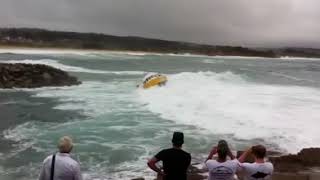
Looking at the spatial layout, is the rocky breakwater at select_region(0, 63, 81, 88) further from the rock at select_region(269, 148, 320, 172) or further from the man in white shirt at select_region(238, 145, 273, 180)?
the man in white shirt at select_region(238, 145, 273, 180)

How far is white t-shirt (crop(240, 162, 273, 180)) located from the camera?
612cm

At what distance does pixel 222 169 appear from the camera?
605cm

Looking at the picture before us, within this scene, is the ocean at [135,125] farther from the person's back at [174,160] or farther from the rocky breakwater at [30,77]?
the person's back at [174,160]

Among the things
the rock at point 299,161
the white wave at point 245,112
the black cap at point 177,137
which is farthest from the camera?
the white wave at point 245,112

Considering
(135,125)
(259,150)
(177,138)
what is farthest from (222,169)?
(135,125)

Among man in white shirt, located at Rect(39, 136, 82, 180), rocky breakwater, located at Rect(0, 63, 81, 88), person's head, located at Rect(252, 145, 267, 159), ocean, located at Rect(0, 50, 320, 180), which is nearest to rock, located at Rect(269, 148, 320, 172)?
ocean, located at Rect(0, 50, 320, 180)

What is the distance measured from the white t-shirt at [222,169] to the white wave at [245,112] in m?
9.58

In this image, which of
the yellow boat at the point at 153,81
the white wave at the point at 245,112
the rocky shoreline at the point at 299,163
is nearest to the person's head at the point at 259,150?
the rocky shoreline at the point at 299,163

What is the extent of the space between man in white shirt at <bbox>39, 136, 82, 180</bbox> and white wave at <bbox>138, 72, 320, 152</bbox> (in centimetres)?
1051

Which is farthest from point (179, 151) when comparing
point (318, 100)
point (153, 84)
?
point (153, 84)

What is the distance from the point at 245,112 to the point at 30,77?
20.2 m

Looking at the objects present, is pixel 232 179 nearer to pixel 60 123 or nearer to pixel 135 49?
pixel 60 123

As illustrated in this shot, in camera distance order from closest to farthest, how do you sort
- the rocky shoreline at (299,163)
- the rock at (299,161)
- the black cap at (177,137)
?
the black cap at (177,137) → the rocky shoreline at (299,163) → the rock at (299,161)

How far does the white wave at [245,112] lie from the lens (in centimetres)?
1780
